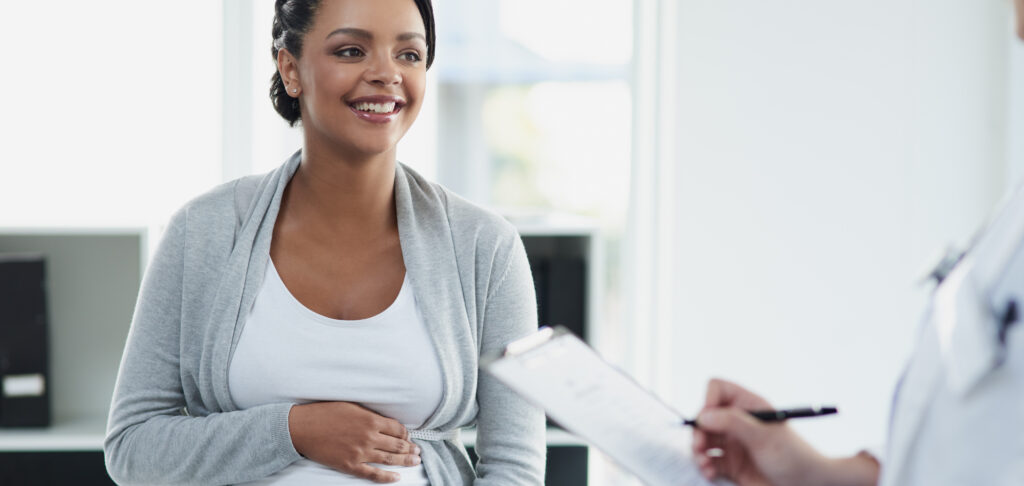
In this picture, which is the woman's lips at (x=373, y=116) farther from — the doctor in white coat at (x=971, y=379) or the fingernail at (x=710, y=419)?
the doctor in white coat at (x=971, y=379)

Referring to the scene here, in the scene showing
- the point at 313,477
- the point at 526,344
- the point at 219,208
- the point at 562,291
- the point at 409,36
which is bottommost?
the point at 313,477

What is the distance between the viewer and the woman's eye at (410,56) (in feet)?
4.99

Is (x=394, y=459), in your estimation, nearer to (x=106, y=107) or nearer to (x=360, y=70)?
(x=360, y=70)

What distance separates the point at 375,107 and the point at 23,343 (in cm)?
118

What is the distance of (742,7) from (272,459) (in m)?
2.20

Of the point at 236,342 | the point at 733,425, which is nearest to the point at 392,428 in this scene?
the point at 236,342

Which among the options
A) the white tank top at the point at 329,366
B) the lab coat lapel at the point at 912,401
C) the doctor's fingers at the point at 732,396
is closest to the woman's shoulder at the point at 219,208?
the white tank top at the point at 329,366

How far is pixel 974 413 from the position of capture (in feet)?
2.50

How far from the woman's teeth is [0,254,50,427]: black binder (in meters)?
1.08

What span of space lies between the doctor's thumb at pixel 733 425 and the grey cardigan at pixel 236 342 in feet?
1.69

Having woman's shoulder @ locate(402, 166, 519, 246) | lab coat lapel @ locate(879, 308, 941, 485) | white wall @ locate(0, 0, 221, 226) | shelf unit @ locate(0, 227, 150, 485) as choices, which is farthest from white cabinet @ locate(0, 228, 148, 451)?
lab coat lapel @ locate(879, 308, 941, 485)

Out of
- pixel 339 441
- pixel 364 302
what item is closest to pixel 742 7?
pixel 364 302

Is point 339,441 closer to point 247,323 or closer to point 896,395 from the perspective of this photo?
point 247,323

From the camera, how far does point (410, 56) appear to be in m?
1.53
